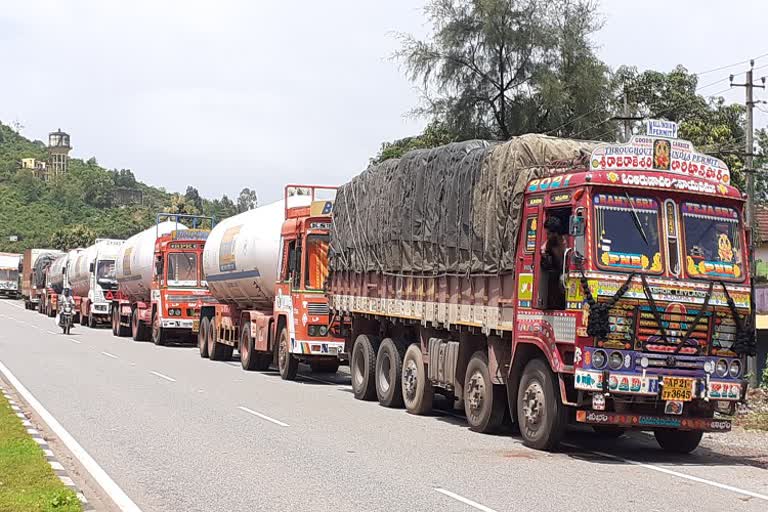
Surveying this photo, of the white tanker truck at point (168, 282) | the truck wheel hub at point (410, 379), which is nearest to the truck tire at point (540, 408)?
the truck wheel hub at point (410, 379)

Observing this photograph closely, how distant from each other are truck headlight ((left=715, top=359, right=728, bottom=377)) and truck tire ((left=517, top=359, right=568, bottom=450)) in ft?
6.00

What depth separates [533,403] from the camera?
A: 44.8 feet

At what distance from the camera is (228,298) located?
29.4 m

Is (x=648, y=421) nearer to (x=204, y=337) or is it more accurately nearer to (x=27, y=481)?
(x=27, y=481)

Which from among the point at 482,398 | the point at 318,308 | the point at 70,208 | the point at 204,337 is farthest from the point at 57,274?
the point at 70,208

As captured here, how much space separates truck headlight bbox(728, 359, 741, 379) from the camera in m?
13.2

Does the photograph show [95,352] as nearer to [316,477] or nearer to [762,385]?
[762,385]

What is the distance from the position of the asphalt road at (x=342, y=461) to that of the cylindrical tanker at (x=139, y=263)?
18.0m

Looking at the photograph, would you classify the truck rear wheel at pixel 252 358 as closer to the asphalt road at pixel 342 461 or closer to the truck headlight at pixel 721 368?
the asphalt road at pixel 342 461

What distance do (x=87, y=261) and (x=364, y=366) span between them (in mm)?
34036

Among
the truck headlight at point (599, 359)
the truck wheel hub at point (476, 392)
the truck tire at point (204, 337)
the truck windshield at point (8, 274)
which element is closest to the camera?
the truck headlight at point (599, 359)

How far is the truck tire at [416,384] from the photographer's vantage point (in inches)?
684

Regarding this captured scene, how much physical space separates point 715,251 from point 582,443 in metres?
3.33

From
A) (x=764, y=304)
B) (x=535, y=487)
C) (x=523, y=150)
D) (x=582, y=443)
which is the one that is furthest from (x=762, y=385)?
(x=535, y=487)
